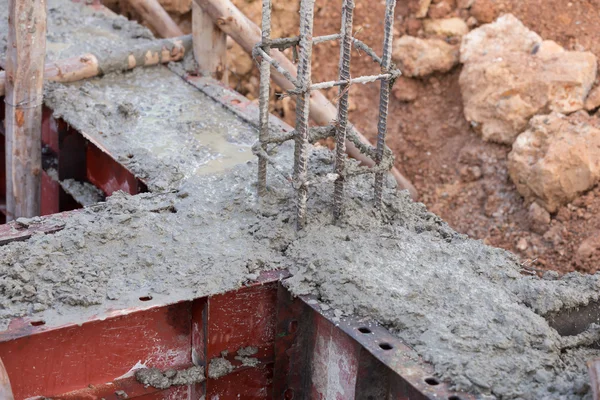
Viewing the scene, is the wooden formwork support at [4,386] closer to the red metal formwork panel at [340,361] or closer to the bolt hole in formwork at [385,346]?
the red metal formwork panel at [340,361]

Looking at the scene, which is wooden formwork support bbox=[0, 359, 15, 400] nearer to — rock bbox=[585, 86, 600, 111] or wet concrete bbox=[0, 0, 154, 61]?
wet concrete bbox=[0, 0, 154, 61]

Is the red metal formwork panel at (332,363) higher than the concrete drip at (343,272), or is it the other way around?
the concrete drip at (343,272)

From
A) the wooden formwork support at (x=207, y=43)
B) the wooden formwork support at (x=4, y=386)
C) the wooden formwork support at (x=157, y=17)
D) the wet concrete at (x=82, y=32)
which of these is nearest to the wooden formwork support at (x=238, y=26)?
the wooden formwork support at (x=207, y=43)

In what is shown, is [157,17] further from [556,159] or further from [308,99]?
[308,99]

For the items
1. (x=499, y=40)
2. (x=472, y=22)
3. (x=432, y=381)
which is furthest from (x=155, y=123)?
(x=472, y=22)

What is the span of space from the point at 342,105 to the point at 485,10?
448 centimetres

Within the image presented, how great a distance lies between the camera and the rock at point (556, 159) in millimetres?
6910

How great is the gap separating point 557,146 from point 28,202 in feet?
13.1

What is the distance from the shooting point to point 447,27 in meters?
8.28

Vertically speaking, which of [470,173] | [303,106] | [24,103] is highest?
[303,106]

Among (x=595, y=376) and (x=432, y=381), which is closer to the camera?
(x=595, y=376)

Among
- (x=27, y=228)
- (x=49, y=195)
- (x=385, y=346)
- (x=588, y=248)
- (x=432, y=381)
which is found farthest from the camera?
(x=588, y=248)

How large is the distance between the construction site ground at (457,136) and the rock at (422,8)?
9 centimetres

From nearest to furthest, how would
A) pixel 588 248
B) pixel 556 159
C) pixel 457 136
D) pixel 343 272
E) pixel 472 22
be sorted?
pixel 343 272 < pixel 588 248 < pixel 556 159 < pixel 457 136 < pixel 472 22
